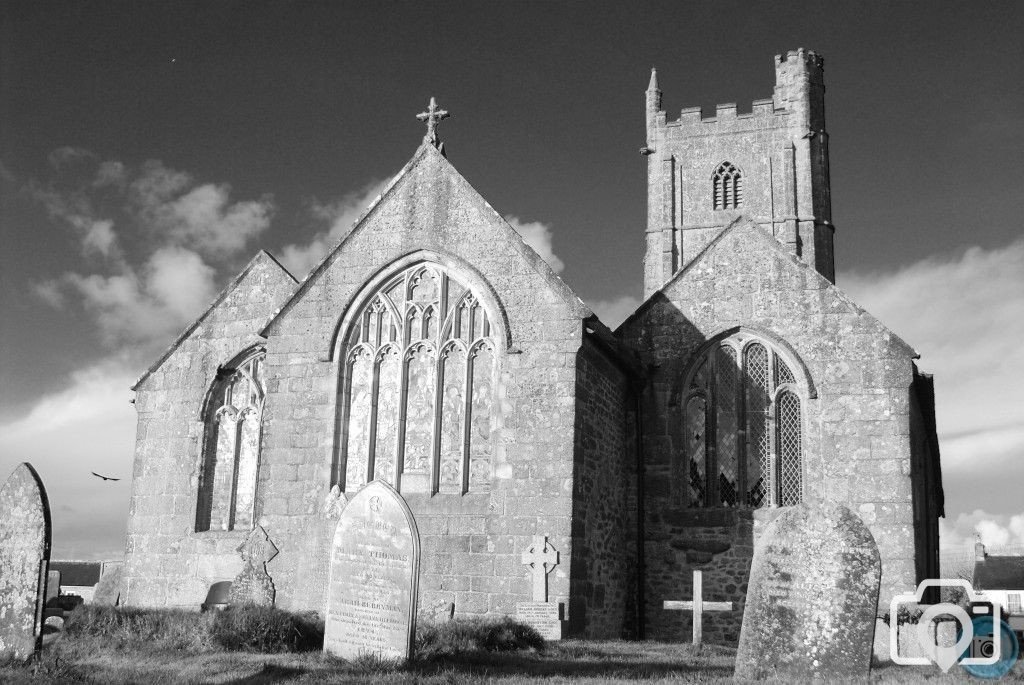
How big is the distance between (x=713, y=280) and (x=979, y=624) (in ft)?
29.2

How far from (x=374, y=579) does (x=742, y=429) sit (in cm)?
1014

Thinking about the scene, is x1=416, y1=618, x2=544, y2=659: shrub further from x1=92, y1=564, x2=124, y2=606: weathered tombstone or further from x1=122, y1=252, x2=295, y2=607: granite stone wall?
x1=92, y1=564, x2=124, y2=606: weathered tombstone

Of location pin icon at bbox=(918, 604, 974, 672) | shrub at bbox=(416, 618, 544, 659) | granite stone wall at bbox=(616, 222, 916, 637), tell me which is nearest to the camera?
shrub at bbox=(416, 618, 544, 659)

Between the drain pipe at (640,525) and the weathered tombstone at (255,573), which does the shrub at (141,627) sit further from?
the drain pipe at (640,525)

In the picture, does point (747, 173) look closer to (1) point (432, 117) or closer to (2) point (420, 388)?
(1) point (432, 117)

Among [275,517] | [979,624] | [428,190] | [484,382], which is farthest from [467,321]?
[979,624]

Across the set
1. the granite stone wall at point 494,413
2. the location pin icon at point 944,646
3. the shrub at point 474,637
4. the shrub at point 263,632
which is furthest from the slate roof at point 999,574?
the shrub at point 263,632

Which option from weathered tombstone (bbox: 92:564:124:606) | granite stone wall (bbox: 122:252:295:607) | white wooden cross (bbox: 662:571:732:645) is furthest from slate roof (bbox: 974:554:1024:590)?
weathered tombstone (bbox: 92:564:124:606)

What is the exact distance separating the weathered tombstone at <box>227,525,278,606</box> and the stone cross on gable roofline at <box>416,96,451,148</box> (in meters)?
7.80

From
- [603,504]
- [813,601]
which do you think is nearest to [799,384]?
[603,504]

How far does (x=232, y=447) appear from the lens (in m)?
21.9

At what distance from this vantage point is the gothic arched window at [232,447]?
21484mm

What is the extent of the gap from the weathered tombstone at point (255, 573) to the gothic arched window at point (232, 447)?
2.90m

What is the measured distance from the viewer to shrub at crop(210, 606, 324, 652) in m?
13.1
